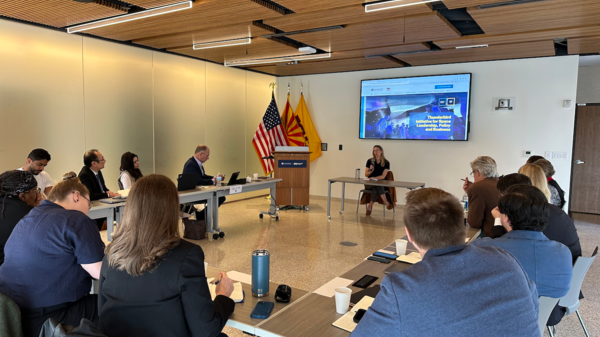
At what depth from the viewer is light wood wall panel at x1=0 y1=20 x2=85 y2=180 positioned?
5406mm

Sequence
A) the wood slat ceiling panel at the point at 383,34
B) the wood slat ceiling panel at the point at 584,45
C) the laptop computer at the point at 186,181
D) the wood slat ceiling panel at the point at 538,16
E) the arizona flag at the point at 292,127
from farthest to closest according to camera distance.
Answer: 1. the arizona flag at the point at 292,127
2. the wood slat ceiling panel at the point at 584,45
3. the laptop computer at the point at 186,181
4. the wood slat ceiling panel at the point at 383,34
5. the wood slat ceiling panel at the point at 538,16

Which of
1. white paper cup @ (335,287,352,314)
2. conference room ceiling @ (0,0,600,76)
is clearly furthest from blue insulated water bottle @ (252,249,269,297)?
conference room ceiling @ (0,0,600,76)

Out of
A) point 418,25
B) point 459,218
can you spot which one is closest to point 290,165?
point 418,25

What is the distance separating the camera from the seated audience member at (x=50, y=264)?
1.96 m

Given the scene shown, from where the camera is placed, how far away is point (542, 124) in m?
7.34

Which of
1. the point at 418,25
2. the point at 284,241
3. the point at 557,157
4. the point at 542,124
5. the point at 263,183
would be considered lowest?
the point at 284,241

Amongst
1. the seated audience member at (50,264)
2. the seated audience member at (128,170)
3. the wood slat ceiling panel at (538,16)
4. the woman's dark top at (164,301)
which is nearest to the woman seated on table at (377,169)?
the wood slat ceiling panel at (538,16)

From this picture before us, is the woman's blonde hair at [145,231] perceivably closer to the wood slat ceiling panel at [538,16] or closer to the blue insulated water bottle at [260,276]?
the blue insulated water bottle at [260,276]

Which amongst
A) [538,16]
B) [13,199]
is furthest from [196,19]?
[538,16]

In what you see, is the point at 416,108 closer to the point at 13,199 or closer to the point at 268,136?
the point at 268,136

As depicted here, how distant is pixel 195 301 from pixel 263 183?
5.28 meters

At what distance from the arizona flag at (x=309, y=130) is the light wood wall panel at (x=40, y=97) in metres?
4.88

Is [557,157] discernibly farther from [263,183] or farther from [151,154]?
[151,154]

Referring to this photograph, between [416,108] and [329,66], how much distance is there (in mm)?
2029
